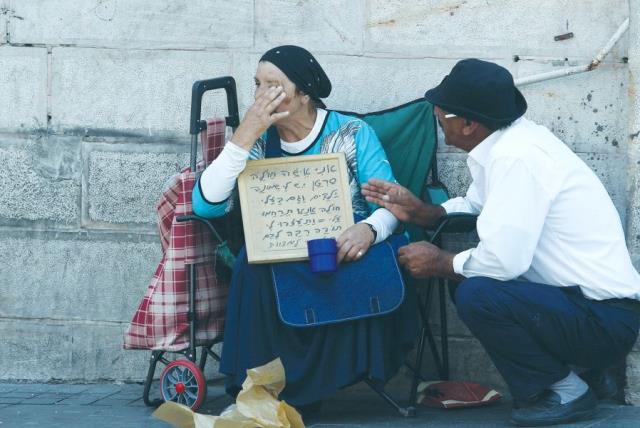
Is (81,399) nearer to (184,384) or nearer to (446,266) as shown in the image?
(184,384)

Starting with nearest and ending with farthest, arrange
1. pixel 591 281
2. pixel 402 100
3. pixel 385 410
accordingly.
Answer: pixel 591 281 → pixel 385 410 → pixel 402 100

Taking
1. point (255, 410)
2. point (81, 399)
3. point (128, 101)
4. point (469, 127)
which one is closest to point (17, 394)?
point (81, 399)

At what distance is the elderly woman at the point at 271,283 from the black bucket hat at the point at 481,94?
1.74ft

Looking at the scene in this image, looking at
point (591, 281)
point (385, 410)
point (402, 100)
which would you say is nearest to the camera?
point (591, 281)

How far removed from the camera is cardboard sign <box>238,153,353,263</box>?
4.72 metres

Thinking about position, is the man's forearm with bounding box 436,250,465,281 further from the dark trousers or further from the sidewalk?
the sidewalk

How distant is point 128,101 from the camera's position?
5535 millimetres

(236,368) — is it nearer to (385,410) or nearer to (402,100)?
(385,410)

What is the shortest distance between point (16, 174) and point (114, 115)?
56 centimetres

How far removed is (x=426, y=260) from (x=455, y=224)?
0.88 feet

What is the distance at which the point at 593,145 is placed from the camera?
203 inches

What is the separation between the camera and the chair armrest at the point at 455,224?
15.3 ft

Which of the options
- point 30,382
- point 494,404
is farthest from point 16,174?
point 494,404

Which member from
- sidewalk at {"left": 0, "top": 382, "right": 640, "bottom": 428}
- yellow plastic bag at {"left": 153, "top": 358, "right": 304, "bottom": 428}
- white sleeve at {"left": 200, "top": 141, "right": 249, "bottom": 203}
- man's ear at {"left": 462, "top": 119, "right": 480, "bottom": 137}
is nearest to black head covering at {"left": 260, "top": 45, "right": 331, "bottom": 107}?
white sleeve at {"left": 200, "top": 141, "right": 249, "bottom": 203}
